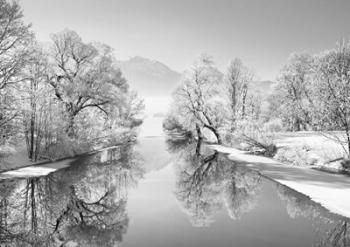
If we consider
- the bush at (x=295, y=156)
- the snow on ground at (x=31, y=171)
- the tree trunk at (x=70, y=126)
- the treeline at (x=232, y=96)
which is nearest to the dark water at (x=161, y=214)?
the snow on ground at (x=31, y=171)

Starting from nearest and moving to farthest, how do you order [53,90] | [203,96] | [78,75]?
[53,90], [78,75], [203,96]

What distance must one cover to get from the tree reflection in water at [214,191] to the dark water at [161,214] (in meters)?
0.04

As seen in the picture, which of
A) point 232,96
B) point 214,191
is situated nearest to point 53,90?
point 214,191

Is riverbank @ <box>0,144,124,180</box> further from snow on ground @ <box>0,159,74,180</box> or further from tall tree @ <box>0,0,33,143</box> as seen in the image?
tall tree @ <box>0,0,33,143</box>

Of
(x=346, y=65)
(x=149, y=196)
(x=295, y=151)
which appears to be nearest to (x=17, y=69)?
(x=149, y=196)

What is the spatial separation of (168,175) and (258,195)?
7069 millimetres

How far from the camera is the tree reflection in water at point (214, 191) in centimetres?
995

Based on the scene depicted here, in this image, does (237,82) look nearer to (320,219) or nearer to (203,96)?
(203,96)

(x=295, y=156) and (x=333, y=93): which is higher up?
(x=333, y=93)

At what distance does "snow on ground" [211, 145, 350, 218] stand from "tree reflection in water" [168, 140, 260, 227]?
1.25 metres

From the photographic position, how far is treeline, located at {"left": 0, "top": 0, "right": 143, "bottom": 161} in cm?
1558

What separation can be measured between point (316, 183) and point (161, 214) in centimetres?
759

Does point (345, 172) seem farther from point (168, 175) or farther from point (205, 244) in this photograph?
point (205, 244)

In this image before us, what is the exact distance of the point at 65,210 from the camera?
981 cm
